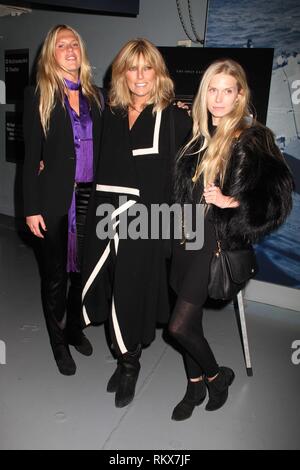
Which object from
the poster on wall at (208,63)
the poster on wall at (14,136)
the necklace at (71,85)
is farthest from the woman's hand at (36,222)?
the poster on wall at (14,136)

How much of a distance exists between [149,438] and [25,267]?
2.27 m

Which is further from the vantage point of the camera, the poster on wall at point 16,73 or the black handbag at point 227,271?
the poster on wall at point 16,73

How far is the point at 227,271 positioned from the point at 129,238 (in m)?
0.50

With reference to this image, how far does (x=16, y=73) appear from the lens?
14.2 feet

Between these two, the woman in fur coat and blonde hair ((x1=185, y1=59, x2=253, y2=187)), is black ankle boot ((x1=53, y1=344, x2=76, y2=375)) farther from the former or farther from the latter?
blonde hair ((x1=185, y1=59, x2=253, y2=187))

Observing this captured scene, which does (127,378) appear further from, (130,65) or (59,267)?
(130,65)

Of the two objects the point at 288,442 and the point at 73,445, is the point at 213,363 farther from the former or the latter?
the point at 73,445

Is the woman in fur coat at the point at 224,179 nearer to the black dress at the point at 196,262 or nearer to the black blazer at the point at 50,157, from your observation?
the black dress at the point at 196,262

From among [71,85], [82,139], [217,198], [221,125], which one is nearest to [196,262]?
[217,198]

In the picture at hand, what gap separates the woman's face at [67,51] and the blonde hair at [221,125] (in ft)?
2.18

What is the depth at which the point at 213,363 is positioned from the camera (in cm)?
189

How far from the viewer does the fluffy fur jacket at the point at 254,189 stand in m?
1.55
